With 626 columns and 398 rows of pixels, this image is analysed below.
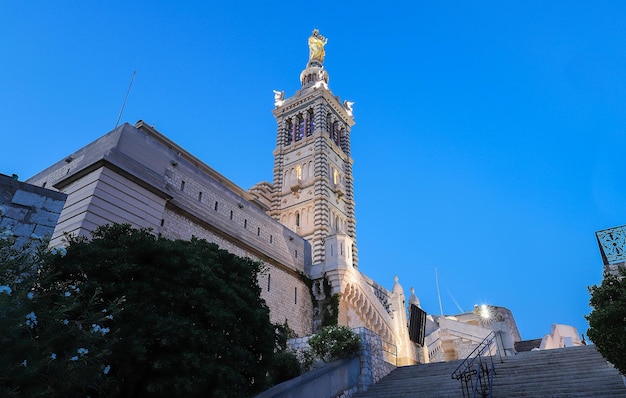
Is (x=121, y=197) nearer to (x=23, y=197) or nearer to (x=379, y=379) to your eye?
(x=23, y=197)

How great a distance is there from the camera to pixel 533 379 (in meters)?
11.2

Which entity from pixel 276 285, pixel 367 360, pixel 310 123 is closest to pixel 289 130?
pixel 310 123

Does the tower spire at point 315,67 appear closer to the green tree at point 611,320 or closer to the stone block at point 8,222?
the green tree at point 611,320

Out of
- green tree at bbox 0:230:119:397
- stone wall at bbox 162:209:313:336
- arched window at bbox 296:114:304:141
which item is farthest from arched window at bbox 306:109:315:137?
green tree at bbox 0:230:119:397

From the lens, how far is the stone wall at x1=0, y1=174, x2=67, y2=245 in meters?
7.54

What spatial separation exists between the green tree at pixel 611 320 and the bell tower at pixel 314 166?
79.7 feet

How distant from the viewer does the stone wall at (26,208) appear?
24.7 ft

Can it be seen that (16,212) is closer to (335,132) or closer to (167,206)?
(167,206)

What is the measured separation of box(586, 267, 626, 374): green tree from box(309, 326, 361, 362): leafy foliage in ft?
22.2

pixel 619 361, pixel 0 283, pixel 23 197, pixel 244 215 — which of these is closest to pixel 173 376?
pixel 0 283

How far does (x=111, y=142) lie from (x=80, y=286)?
10480 mm

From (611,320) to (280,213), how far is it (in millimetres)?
31970

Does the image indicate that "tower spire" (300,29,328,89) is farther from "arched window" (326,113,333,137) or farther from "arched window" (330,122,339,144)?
"arched window" (330,122,339,144)

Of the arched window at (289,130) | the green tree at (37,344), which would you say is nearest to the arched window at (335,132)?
the arched window at (289,130)
